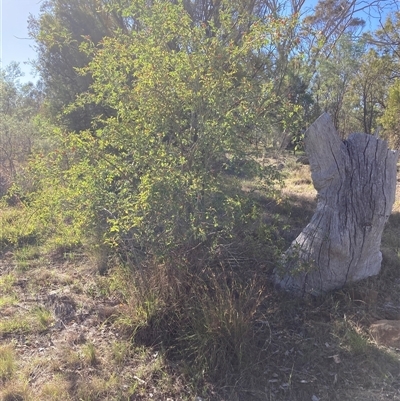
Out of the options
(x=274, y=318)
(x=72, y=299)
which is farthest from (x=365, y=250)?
(x=72, y=299)

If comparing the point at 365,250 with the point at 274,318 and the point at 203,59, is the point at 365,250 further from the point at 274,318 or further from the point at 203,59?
the point at 203,59

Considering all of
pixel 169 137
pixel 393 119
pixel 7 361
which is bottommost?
pixel 7 361

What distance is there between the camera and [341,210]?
4277mm

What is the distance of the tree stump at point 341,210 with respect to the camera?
4.19 m

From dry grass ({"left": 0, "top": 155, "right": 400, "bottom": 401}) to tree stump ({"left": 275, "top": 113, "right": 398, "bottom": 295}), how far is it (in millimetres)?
183

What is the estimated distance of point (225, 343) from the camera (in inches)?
131

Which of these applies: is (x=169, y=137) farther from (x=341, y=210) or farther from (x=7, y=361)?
(x=7, y=361)

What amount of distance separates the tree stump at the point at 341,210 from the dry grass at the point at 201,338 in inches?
7.2

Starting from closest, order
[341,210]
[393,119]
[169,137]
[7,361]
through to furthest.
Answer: [7,361]
[169,137]
[341,210]
[393,119]

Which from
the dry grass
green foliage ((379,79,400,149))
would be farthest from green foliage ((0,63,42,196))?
green foliage ((379,79,400,149))

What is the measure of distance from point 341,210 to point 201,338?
76.6 inches

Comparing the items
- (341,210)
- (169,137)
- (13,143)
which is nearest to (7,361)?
(169,137)

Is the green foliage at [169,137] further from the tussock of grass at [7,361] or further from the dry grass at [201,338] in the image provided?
the tussock of grass at [7,361]

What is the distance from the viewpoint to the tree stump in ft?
13.7
